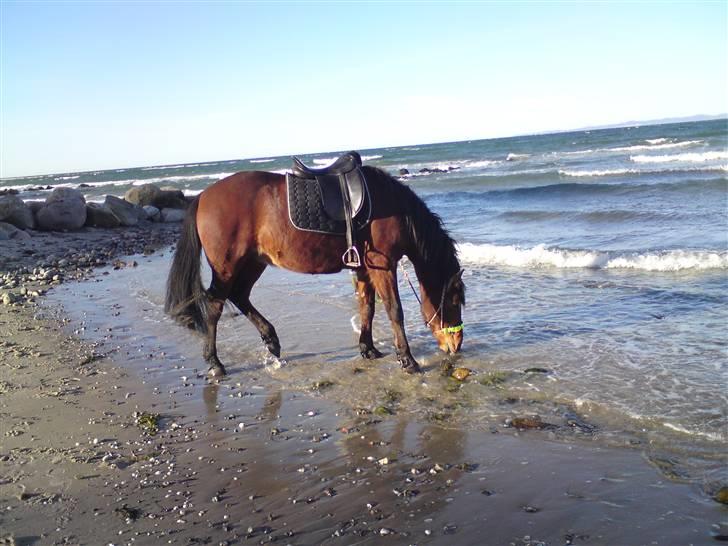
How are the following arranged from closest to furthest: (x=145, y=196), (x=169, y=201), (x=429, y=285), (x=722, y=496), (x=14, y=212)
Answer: (x=722, y=496) < (x=429, y=285) < (x=14, y=212) < (x=145, y=196) < (x=169, y=201)

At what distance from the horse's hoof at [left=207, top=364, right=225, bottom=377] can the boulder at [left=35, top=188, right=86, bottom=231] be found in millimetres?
15147

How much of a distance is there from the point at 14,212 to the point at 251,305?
14966 mm

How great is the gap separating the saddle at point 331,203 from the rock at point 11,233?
13507 mm

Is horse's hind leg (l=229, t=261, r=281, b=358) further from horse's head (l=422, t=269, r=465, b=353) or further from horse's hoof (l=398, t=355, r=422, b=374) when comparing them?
horse's head (l=422, t=269, r=465, b=353)

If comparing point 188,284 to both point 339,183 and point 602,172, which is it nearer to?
point 339,183

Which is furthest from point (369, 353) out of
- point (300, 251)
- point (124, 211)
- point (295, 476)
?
point (124, 211)

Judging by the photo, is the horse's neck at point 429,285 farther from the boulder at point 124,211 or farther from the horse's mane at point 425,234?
the boulder at point 124,211

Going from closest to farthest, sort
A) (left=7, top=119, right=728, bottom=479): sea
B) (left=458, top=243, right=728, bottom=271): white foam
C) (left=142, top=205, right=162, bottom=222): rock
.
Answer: (left=7, top=119, right=728, bottom=479): sea < (left=458, top=243, right=728, bottom=271): white foam < (left=142, top=205, right=162, bottom=222): rock

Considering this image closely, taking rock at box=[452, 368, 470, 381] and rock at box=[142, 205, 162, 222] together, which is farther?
rock at box=[142, 205, 162, 222]

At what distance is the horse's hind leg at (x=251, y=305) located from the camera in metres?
5.84

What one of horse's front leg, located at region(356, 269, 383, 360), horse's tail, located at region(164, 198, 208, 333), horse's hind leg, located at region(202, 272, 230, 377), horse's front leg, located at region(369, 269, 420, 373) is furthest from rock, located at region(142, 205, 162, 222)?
horse's front leg, located at region(369, 269, 420, 373)

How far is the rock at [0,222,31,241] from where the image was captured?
51.5 ft

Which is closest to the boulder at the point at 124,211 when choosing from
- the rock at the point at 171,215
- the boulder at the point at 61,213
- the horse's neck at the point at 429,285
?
the rock at the point at 171,215

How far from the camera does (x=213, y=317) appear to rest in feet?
18.7
